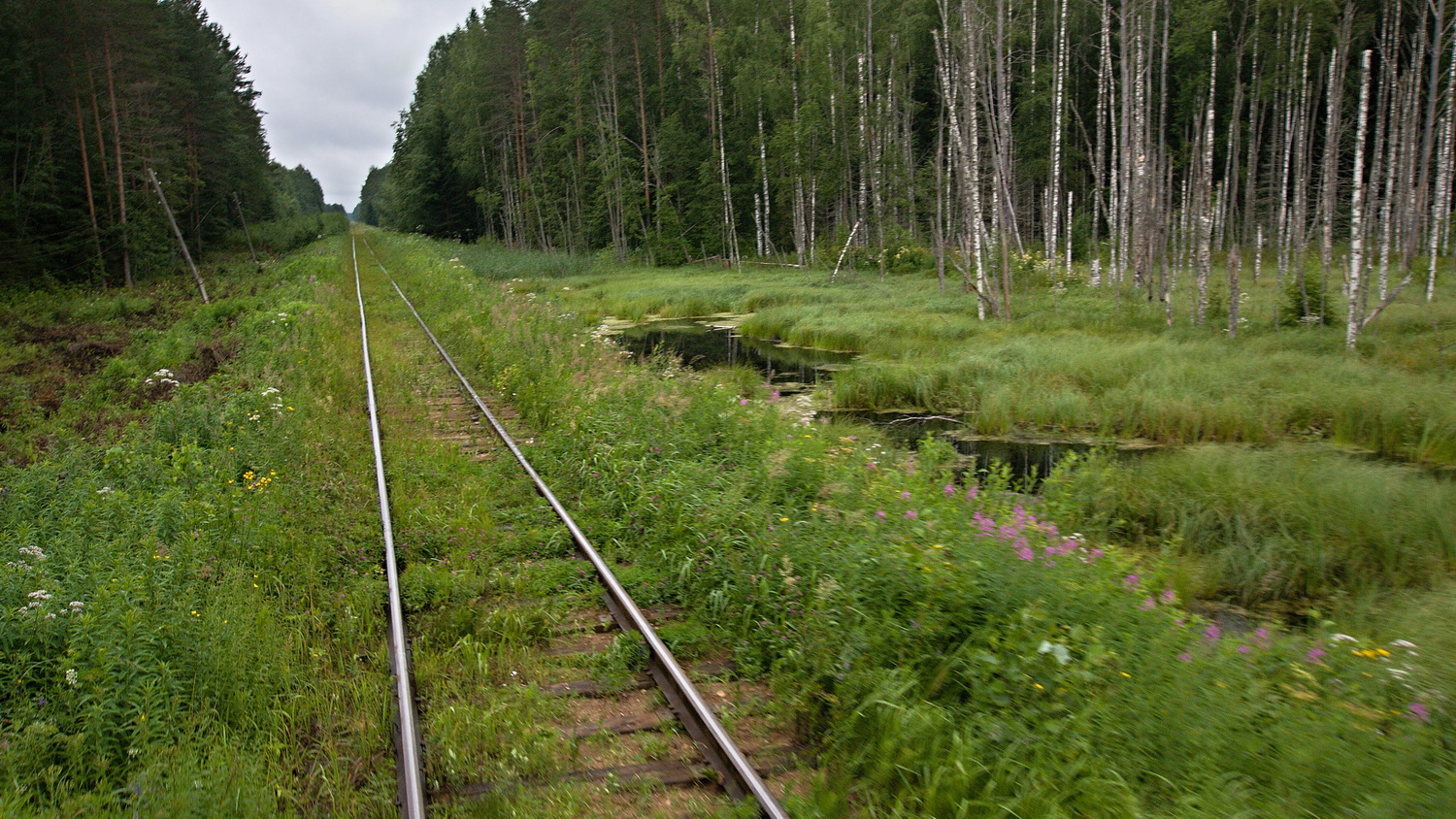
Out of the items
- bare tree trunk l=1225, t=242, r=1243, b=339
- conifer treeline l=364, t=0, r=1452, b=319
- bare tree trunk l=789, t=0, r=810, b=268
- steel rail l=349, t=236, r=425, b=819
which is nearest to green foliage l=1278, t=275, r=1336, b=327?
bare tree trunk l=1225, t=242, r=1243, b=339

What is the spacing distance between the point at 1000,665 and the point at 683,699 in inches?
60.1

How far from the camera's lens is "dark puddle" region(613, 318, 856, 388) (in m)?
15.9

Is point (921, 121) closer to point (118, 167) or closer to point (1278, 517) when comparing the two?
point (118, 167)

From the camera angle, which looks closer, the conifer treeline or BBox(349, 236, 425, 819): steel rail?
BBox(349, 236, 425, 819): steel rail

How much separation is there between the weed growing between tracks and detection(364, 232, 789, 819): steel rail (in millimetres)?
214

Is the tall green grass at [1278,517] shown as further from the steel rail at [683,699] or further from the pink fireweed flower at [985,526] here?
the steel rail at [683,699]

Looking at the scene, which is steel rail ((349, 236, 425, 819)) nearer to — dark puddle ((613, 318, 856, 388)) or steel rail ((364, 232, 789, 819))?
steel rail ((364, 232, 789, 819))

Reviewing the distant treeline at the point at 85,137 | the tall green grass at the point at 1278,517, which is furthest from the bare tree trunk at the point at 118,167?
the tall green grass at the point at 1278,517

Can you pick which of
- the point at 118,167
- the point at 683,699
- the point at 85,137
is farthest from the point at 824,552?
the point at 85,137

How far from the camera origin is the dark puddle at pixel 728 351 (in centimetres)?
1586

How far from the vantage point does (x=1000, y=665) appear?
3.71 meters

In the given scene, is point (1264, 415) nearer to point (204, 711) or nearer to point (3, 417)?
point (204, 711)

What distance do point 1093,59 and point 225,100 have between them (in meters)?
44.4

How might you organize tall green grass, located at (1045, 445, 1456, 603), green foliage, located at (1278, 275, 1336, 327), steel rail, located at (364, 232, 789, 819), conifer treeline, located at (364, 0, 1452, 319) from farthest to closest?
1. conifer treeline, located at (364, 0, 1452, 319)
2. green foliage, located at (1278, 275, 1336, 327)
3. tall green grass, located at (1045, 445, 1456, 603)
4. steel rail, located at (364, 232, 789, 819)
